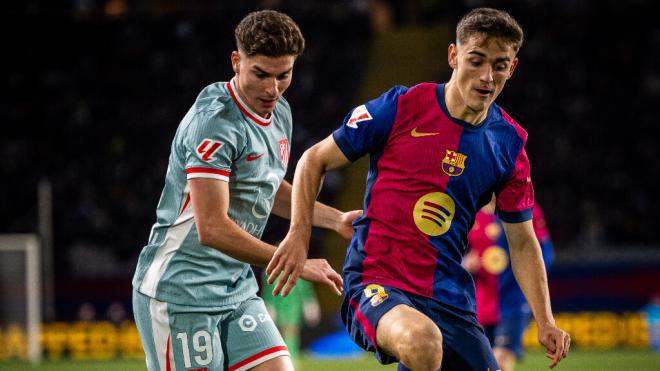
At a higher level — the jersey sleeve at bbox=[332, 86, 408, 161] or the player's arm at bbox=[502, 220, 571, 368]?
the jersey sleeve at bbox=[332, 86, 408, 161]

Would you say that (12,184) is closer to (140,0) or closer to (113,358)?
(113,358)

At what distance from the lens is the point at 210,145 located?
13.1 feet

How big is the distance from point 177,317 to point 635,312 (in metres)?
13.1

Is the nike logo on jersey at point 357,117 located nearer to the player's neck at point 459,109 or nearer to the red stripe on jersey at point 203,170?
the player's neck at point 459,109

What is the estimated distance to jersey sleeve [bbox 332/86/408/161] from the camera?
4.22 meters

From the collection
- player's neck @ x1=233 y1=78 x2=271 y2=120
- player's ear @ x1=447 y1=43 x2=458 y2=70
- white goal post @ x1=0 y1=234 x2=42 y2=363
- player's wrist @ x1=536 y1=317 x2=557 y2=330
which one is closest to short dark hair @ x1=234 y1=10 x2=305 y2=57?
player's neck @ x1=233 y1=78 x2=271 y2=120

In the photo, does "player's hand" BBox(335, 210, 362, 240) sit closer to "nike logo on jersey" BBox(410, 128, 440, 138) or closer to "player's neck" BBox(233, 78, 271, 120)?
"nike logo on jersey" BBox(410, 128, 440, 138)

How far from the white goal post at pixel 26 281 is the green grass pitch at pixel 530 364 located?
2.77 ft

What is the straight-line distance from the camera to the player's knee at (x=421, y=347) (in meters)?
3.79

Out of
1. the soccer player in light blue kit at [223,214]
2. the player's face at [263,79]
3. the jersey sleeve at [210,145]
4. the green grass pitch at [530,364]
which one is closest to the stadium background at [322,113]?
the green grass pitch at [530,364]

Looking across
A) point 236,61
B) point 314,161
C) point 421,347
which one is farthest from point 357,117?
point 421,347

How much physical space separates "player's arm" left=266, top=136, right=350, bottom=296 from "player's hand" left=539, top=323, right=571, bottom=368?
1.18 metres

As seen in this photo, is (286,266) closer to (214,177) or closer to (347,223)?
(214,177)

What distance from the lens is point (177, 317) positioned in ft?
13.5
